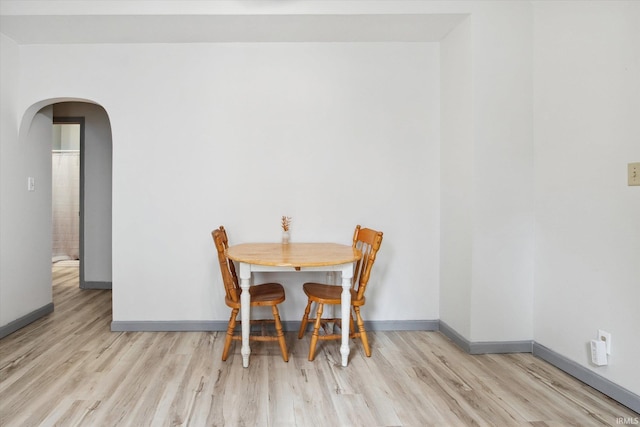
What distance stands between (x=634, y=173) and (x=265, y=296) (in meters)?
2.18

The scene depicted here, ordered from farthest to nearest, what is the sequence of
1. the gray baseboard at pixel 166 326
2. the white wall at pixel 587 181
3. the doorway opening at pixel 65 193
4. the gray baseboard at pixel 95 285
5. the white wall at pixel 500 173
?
the doorway opening at pixel 65 193
the gray baseboard at pixel 95 285
the gray baseboard at pixel 166 326
the white wall at pixel 500 173
the white wall at pixel 587 181

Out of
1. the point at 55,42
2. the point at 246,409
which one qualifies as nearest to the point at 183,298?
the point at 246,409

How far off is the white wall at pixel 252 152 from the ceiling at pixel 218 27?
10 centimetres

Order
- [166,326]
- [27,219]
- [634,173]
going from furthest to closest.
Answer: [27,219] < [166,326] < [634,173]

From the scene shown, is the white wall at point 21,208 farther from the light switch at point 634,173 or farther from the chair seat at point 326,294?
the light switch at point 634,173

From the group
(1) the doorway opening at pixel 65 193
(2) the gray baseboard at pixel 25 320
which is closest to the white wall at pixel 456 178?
(2) the gray baseboard at pixel 25 320

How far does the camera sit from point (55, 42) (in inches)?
108

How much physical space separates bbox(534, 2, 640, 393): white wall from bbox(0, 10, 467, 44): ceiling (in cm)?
76

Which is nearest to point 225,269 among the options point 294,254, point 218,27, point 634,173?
point 294,254

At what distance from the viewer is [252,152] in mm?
2814

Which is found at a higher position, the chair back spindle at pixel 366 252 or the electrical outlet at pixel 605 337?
the chair back spindle at pixel 366 252

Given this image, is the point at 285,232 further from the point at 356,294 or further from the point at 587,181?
the point at 587,181

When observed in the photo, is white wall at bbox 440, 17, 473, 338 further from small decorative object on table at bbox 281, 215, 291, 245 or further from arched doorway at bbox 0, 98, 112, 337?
arched doorway at bbox 0, 98, 112, 337

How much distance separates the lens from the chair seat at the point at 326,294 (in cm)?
224
